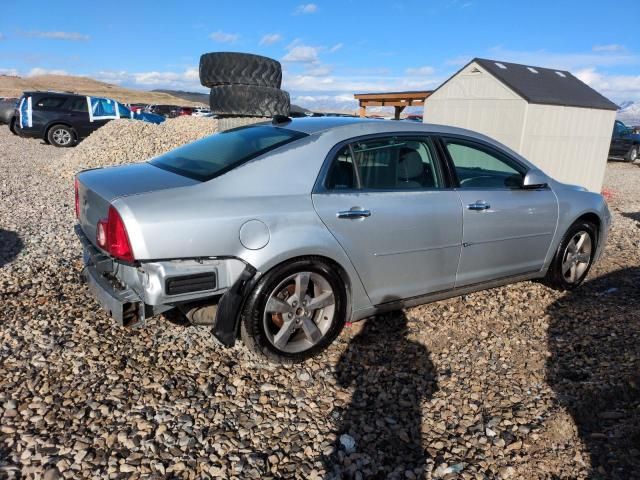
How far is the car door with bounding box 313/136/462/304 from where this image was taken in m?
3.32

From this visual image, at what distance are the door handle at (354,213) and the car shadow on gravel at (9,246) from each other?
3609mm

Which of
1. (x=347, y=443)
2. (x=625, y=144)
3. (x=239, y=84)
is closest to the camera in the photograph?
(x=347, y=443)

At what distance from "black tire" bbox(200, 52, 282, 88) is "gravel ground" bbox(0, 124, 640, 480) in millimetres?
6356

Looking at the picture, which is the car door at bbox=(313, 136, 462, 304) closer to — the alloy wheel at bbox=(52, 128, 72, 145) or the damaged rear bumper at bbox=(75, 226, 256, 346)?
the damaged rear bumper at bbox=(75, 226, 256, 346)

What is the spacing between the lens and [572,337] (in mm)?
3932

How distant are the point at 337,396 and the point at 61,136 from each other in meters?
15.7

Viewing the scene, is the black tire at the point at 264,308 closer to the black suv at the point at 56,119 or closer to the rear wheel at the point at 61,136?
the black suv at the point at 56,119

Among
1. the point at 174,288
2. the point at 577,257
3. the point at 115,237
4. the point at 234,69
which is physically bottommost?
the point at 577,257

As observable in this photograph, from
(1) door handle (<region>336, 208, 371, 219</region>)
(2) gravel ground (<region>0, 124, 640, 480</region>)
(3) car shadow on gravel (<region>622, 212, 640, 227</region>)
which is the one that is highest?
(1) door handle (<region>336, 208, 371, 219</region>)

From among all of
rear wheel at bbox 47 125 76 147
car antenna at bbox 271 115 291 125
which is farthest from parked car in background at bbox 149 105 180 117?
car antenna at bbox 271 115 291 125

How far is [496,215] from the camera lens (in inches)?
157

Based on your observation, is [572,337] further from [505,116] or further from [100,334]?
[505,116]

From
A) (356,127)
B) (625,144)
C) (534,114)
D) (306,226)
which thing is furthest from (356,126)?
(625,144)

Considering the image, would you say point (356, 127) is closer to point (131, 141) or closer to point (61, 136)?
point (131, 141)
